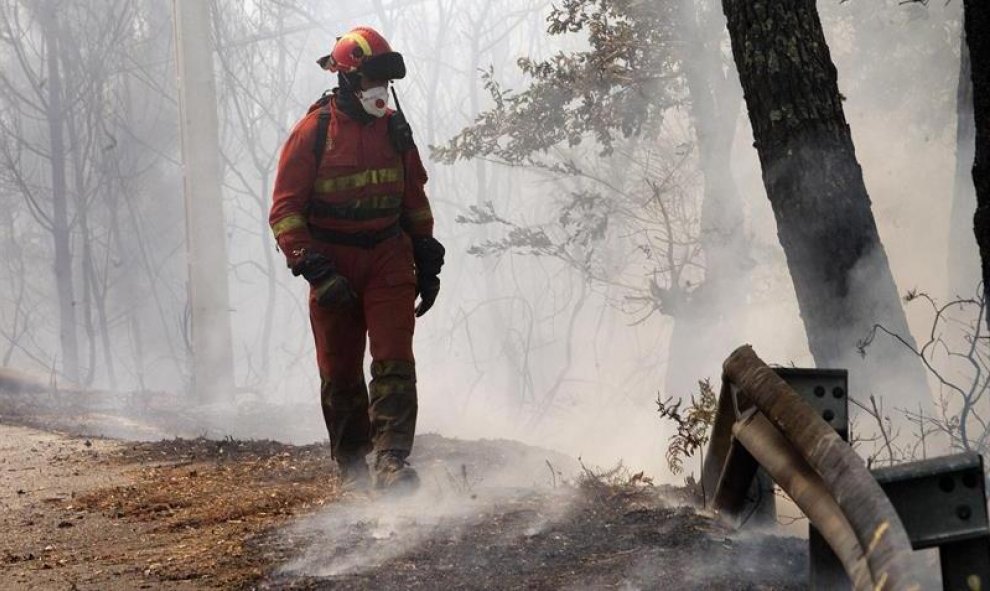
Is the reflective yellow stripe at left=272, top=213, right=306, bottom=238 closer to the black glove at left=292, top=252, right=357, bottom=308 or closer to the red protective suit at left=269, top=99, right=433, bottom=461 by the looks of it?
the red protective suit at left=269, top=99, right=433, bottom=461

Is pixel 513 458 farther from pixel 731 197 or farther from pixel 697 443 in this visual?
pixel 731 197

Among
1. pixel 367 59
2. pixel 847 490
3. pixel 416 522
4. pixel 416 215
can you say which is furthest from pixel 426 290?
pixel 847 490

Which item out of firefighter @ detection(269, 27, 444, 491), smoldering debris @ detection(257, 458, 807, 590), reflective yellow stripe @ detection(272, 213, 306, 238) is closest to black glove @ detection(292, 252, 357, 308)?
firefighter @ detection(269, 27, 444, 491)

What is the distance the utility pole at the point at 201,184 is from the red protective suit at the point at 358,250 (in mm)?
→ 8196

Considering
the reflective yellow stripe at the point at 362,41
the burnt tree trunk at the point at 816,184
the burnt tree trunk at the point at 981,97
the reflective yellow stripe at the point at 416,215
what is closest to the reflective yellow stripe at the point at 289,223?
the reflective yellow stripe at the point at 416,215

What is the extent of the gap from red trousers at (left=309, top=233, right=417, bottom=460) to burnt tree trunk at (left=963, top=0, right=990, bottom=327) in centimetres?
282

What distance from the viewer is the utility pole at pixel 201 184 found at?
13664 millimetres

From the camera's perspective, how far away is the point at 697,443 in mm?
4969

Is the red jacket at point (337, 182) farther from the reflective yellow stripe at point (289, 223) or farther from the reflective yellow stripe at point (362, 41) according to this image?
the reflective yellow stripe at point (362, 41)

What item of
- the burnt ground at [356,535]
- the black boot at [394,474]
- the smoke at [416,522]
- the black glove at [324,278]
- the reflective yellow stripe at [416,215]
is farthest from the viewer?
the reflective yellow stripe at [416,215]

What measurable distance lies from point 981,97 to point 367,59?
2.97 metres

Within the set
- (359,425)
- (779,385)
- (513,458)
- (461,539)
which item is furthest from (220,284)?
(779,385)

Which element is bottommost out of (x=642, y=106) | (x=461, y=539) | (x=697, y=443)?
(x=461, y=539)

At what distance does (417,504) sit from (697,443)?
127 cm
